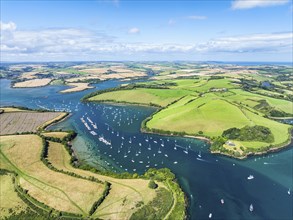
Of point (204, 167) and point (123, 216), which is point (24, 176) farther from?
point (204, 167)

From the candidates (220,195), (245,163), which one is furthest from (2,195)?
(245,163)

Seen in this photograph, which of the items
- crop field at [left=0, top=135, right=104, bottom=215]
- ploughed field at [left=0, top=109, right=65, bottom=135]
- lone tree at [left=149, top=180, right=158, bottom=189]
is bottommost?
ploughed field at [left=0, top=109, right=65, bottom=135]

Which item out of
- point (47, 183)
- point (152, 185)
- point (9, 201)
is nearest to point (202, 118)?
point (152, 185)

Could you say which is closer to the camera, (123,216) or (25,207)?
(123,216)

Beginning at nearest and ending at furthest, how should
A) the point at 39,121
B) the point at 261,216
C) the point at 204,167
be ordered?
the point at 261,216 → the point at 204,167 → the point at 39,121

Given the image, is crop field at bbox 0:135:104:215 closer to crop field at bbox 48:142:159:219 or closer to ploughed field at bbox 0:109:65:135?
crop field at bbox 48:142:159:219

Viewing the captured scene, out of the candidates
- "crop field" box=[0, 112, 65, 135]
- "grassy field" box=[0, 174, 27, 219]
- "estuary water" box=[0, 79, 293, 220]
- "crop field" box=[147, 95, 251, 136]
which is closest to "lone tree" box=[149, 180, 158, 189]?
"estuary water" box=[0, 79, 293, 220]
